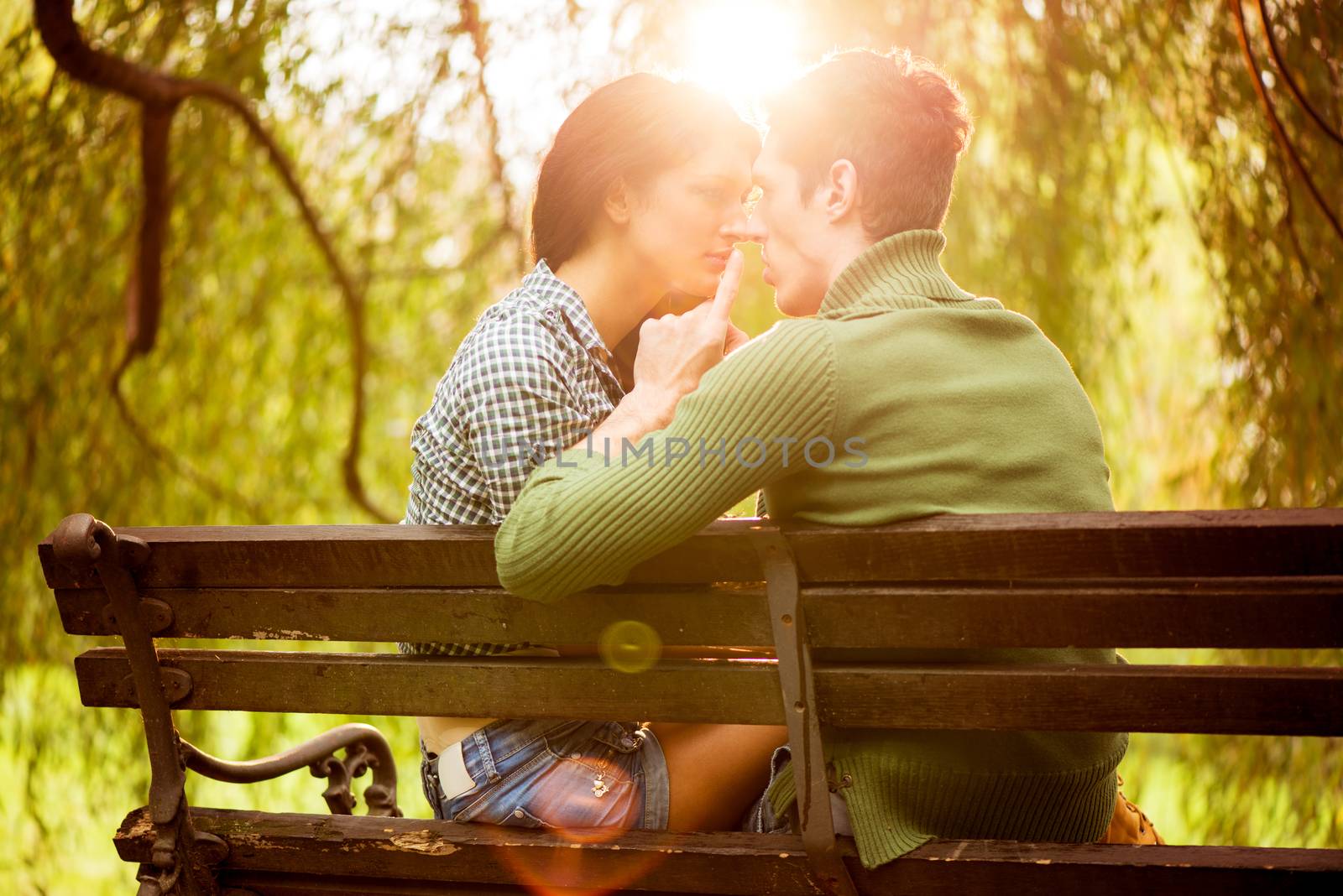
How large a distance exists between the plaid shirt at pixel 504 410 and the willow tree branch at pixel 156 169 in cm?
211

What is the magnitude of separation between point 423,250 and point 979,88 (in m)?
2.23

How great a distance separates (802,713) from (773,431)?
0.39 metres

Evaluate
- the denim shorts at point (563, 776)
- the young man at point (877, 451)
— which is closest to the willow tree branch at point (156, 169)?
the young man at point (877, 451)

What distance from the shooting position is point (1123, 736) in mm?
2189

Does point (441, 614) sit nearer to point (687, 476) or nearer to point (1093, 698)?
Answer: point (687, 476)

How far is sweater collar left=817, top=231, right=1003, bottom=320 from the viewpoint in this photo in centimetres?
205

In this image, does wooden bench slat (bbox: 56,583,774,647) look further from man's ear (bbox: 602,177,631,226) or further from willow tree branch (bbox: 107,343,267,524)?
willow tree branch (bbox: 107,343,267,524)

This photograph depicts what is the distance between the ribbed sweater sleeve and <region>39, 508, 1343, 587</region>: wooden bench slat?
0.25 feet

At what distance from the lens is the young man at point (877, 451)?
1806 millimetres

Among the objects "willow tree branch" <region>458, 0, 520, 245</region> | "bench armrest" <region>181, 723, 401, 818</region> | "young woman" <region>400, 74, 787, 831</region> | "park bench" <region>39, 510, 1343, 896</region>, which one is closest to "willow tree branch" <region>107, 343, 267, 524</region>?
"willow tree branch" <region>458, 0, 520, 245</region>

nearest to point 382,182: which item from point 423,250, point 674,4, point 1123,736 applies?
point 423,250

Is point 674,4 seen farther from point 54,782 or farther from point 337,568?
point 54,782

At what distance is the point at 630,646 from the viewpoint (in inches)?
75.9

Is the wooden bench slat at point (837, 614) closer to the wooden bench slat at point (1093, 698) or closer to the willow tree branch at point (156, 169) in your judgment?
the wooden bench slat at point (1093, 698)
